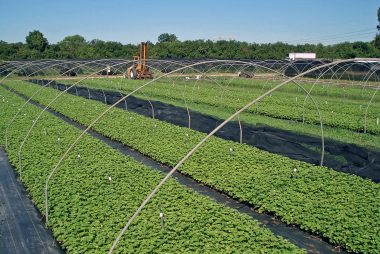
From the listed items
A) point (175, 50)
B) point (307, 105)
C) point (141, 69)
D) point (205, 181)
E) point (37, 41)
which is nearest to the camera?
point (205, 181)

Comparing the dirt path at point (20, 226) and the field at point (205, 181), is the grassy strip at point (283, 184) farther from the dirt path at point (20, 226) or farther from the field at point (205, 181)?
the dirt path at point (20, 226)

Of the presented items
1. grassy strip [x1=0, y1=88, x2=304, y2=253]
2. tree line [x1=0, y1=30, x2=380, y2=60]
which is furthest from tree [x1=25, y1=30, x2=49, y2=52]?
grassy strip [x1=0, y1=88, x2=304, y2=253]

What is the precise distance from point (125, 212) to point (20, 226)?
1997 millimetres

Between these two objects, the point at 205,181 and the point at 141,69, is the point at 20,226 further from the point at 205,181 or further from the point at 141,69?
the point at 141,69

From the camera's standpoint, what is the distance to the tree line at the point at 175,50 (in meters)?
52.8

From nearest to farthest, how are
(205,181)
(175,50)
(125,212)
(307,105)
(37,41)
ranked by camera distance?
(125,212), (205,181), (307,105), (37,41), (175,50)

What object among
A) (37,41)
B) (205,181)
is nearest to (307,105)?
(205,181)

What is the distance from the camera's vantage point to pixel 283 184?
8922 millimetres

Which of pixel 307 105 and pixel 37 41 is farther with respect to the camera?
pixel 37 41

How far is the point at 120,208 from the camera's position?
7.55 m

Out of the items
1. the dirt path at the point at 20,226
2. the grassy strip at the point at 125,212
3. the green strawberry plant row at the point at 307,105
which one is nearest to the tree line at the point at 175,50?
the green strawberry plant row at the point at 307,105

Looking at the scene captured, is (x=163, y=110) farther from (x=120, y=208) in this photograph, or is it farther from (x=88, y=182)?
(x=120, y=208)

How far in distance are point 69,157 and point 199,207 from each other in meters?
5.01

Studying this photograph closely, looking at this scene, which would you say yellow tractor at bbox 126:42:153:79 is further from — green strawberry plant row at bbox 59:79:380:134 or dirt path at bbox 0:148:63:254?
dirt path at bbox 0:148:63:254
